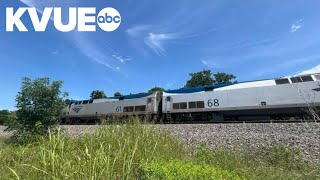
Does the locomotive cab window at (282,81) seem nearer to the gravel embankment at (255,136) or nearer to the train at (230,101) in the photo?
the train at (230,101)

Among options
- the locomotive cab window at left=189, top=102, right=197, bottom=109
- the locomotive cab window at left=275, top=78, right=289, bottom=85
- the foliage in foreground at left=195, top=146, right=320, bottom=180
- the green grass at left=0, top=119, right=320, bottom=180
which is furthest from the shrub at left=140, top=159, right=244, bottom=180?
the locomotive cab window at left=189, top=102, right=197, bottom=109

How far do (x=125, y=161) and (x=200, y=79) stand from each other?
5391 centimetres

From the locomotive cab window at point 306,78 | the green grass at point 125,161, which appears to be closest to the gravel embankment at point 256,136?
the green grass at point 125,161

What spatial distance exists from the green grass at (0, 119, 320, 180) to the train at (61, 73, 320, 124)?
874 centimetres

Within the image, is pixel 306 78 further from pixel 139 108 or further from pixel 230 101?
pixel 139 108

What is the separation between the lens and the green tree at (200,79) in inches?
2303

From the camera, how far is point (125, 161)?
5.50 metres

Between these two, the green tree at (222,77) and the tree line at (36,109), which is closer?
the tree line at (36,109)

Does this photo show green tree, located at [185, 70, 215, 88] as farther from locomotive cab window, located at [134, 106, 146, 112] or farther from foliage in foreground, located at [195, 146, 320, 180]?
foliage in foreground, located at [195, 146, 320, 180]

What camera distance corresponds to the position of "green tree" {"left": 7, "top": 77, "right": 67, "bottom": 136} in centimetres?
1469

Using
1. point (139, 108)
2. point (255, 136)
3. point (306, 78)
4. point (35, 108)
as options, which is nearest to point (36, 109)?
point (35, 108)

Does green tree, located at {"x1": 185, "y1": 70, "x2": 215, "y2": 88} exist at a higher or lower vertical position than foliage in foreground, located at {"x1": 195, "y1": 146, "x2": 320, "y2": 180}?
higher

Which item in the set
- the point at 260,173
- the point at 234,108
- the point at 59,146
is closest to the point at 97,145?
the point at 59,146

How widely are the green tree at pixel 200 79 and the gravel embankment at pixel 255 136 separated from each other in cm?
4318
